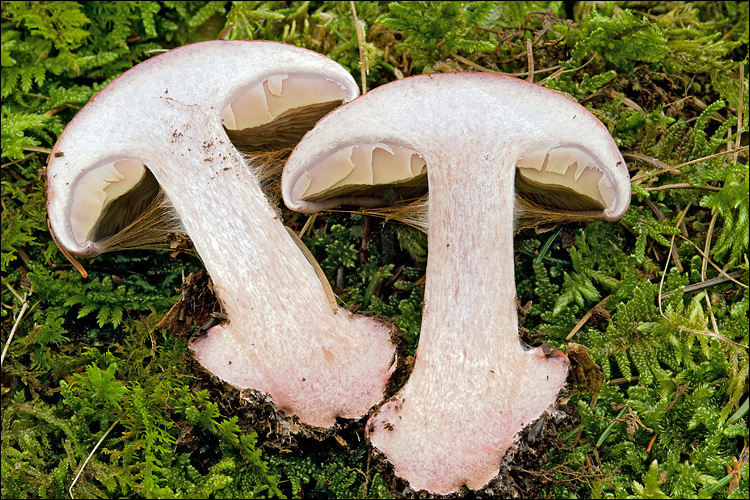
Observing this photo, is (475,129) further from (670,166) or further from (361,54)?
(670,166)

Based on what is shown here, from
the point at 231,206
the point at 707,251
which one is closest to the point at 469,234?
the point at 231,206

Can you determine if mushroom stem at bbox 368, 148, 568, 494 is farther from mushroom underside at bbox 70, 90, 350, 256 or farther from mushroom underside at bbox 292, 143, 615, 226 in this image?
mushroom underside at bbox 70, 90, 350, 256

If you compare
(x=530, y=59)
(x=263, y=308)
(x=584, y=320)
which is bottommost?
(x=584, y=320)

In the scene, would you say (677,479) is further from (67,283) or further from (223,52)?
(67,283)

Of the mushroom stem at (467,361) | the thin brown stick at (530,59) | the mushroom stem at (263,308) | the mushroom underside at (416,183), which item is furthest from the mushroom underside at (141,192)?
the thin brown stick at (530,59)

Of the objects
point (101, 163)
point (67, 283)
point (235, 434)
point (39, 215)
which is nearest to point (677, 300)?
point (235, 434)

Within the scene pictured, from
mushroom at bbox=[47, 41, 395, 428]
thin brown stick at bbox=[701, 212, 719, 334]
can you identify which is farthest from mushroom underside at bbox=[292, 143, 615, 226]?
thin brown stick at bbox=[701, 212, 719, 334]
